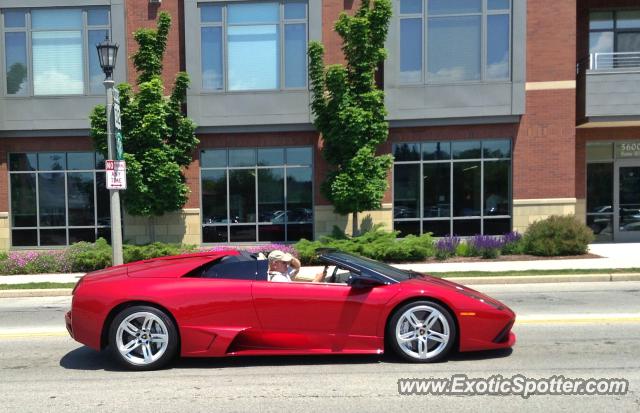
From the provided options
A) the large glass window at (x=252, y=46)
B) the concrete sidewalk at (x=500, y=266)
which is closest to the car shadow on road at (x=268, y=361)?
the concrete sidewalk at (x=500, y=266)

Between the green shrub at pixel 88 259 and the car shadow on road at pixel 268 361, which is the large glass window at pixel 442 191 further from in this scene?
the car shadow on road at pixel 268 361

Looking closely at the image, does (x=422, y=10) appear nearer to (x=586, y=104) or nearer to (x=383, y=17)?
(x=383, y=17)

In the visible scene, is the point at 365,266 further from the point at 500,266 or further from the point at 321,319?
the point at 500,266

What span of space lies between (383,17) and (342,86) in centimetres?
225

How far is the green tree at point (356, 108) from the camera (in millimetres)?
15289

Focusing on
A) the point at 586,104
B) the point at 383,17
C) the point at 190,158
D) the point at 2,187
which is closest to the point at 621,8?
the point at 586,104

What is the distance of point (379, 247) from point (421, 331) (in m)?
8.85

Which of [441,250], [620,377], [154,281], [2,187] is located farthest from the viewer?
[2,187]

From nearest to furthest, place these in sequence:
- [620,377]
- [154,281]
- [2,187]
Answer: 1. [620,377]
2. [154,281]
3. [2,187]

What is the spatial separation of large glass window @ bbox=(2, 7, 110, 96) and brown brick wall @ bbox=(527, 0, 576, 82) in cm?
1358

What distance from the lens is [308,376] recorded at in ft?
17.4

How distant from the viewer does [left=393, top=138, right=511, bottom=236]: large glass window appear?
57.8ft

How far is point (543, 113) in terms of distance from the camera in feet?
56.6

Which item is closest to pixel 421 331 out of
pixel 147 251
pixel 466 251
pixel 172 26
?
pixel 466 251
